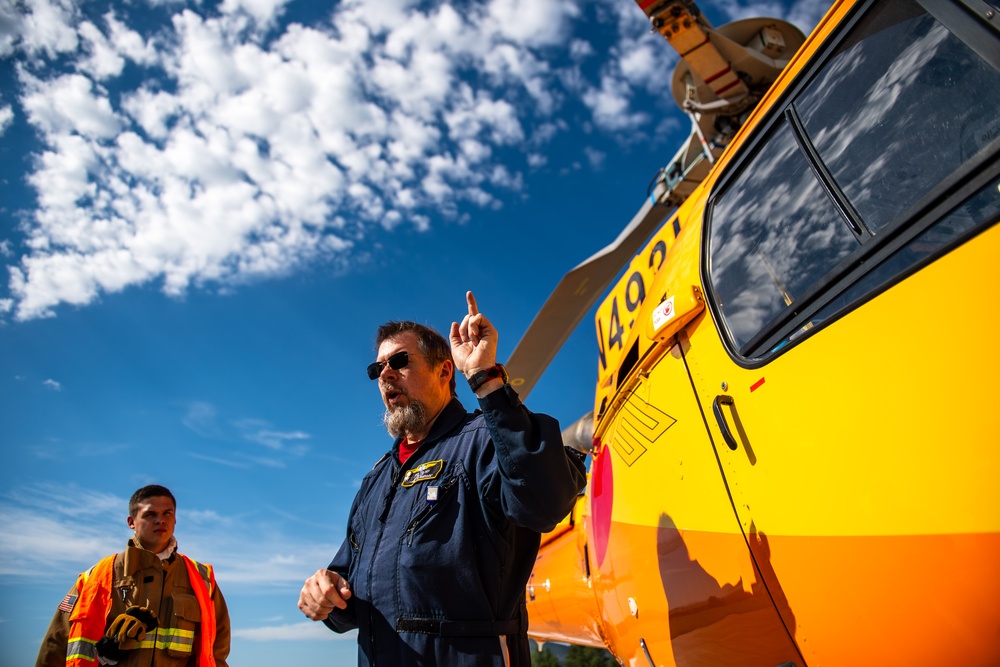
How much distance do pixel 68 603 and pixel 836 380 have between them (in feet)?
14.5

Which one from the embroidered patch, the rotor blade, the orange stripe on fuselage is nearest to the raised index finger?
the orange stripe on fuselage

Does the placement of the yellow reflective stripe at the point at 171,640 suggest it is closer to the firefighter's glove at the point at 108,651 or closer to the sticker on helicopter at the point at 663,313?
the firefighter's glove at the point at 108,651

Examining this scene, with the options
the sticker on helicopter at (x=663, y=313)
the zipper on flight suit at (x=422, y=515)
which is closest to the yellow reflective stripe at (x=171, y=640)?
the zipper on flight suit at (x=422, y=515)

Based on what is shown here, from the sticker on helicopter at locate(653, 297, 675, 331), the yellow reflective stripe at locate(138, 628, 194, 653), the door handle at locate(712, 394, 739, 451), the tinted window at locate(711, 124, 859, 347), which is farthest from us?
the yellow reflective stripe at locate(138, 628, 194, 653)

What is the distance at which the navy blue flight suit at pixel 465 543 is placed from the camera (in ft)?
6.32

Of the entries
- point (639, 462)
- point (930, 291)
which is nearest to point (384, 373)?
point (639, 462)

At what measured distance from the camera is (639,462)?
2.55m

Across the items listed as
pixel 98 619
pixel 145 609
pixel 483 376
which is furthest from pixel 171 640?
pixel 483 376

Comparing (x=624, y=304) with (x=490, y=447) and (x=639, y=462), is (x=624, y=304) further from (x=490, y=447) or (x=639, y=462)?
(x=490, y=447)

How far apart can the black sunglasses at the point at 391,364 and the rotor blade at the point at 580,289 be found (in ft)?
9.23

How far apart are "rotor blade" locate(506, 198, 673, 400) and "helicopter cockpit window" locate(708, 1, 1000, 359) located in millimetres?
3161

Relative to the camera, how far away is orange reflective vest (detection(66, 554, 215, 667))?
3537 mm

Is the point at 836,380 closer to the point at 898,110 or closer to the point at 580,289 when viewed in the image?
the point at 898,110

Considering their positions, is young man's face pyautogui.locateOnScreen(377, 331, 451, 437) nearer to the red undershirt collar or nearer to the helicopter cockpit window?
the red undershirt collar
